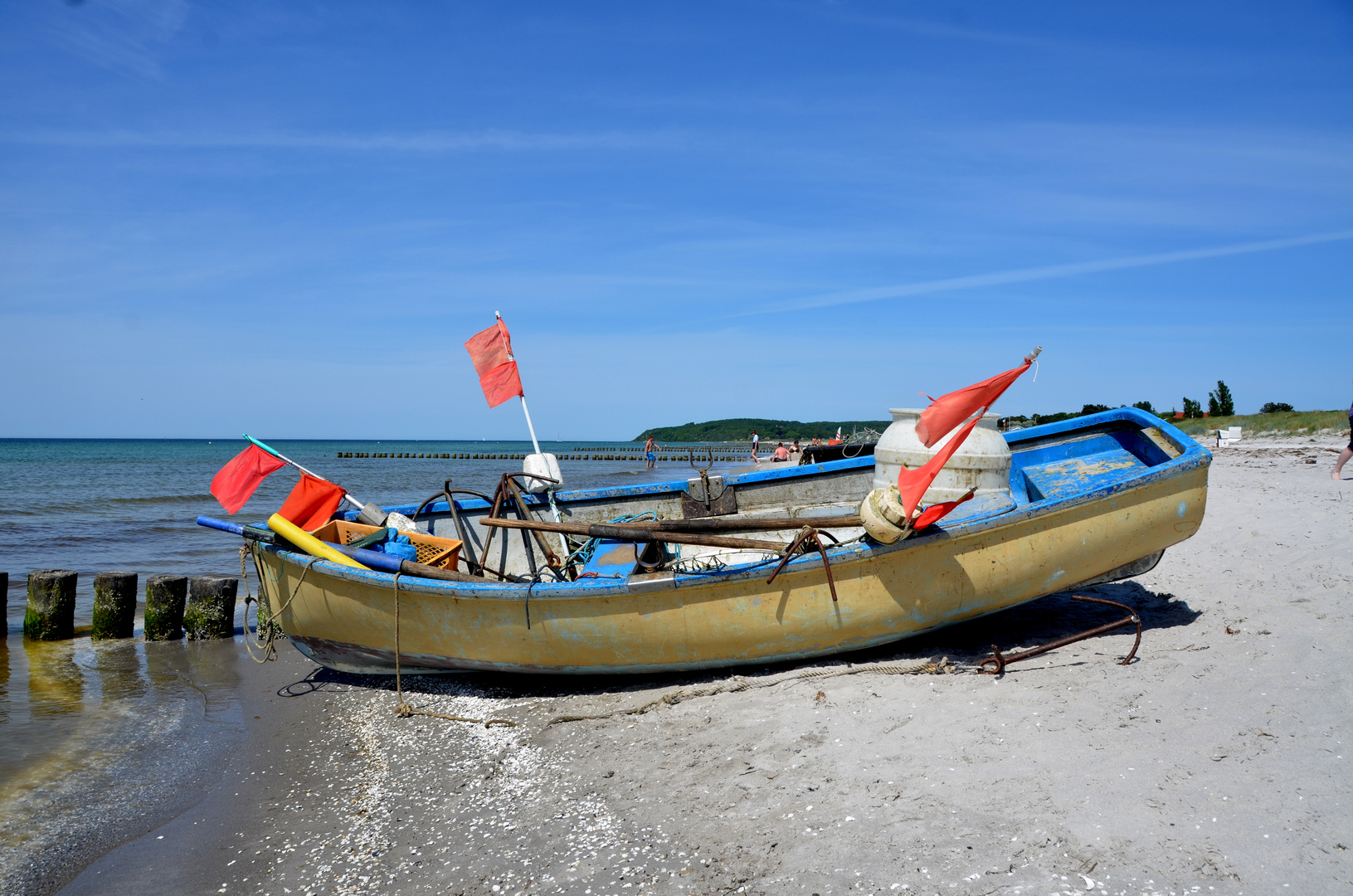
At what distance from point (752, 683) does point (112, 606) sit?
26.8 feet

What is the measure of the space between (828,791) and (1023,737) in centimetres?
120

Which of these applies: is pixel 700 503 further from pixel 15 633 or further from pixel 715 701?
pixel 15 633

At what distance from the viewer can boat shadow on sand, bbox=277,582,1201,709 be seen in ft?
19.6

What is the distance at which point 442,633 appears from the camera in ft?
21.4

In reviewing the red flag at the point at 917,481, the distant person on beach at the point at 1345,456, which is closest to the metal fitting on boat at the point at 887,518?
the red flag at the point at 917,481

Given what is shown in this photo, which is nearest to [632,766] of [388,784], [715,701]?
[715,701]

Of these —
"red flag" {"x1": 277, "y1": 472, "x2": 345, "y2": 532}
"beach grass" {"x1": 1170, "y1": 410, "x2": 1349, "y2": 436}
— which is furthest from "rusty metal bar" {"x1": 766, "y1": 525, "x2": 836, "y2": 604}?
"beach grass" {"x1": 1170, "y1": 410, "x2": 1349, "y2": 436}

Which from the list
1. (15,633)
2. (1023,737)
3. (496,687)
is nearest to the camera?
(1023,737)

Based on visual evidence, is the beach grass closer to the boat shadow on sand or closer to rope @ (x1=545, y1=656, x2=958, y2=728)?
the boat shadow on sand

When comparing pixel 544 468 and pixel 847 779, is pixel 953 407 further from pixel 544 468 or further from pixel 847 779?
pixel 544 468

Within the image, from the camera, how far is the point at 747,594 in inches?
231

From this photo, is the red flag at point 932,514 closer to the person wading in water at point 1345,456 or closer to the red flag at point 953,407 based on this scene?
the red flag at point 953,407

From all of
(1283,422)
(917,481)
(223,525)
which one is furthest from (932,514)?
(1283,422)

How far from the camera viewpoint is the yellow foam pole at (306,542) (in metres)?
6.75
